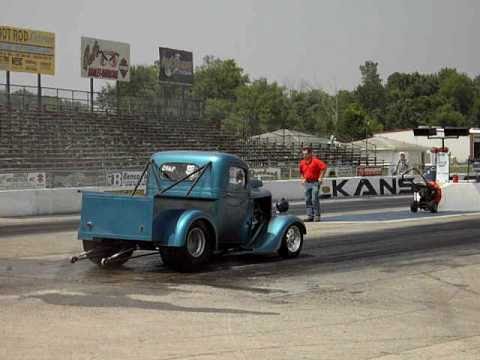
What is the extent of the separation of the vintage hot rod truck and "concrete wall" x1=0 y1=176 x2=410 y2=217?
524 inches

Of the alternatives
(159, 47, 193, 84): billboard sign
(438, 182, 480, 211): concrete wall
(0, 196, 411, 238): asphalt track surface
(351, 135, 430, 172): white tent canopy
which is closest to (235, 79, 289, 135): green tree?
(351, 135, 430, 172): white tent canopy

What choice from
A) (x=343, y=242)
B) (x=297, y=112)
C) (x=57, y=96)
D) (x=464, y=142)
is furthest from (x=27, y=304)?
Answer: (x=297, y=112)

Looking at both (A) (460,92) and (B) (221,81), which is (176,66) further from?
(A) (460,92)

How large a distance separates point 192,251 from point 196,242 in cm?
18

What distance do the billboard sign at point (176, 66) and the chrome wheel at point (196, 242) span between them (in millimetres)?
44583

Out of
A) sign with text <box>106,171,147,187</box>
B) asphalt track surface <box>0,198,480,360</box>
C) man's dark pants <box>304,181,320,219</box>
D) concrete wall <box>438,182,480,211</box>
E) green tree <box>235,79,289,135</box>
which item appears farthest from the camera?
green tree <box>235,79,289,135</box>

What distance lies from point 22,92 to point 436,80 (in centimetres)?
9197

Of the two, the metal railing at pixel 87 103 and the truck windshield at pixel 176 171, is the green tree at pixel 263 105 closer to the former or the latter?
the metal railing at pixel 87 103

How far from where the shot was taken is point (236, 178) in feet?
41.3

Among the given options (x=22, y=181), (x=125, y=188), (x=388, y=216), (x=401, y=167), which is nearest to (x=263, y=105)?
(x=401, y=167)

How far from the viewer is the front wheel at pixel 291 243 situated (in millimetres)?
13250

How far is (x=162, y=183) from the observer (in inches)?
498

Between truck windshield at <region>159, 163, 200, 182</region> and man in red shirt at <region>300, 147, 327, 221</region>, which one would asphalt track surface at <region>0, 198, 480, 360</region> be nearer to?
truck windshield at <region>159, 163, 200, 182</region>

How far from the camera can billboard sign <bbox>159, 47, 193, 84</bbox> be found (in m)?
55.8
